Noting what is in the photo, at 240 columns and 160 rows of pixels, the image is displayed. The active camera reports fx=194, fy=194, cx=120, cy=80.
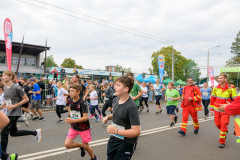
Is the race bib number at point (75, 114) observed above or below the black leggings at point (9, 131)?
above

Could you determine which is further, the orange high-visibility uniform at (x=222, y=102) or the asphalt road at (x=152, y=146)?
the orange high-visibility uniform at (x=222, y=102)

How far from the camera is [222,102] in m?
5.55

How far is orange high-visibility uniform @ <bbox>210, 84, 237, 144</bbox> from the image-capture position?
17.2 ft

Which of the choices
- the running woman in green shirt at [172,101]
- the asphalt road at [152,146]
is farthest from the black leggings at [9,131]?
the running woman in green shirt at [172,101]

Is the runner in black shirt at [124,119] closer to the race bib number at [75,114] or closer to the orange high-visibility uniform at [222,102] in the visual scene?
the race bib number at [75,114]

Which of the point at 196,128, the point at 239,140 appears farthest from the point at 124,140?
the point at 196,128

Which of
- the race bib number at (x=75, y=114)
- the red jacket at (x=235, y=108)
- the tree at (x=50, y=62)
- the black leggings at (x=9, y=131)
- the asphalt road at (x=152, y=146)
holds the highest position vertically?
the tree at (x=50, y=62)

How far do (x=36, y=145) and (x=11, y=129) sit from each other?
1085 mm

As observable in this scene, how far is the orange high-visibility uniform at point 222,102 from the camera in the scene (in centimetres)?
525

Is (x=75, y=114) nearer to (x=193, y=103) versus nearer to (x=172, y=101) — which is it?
(x=193, y=103)

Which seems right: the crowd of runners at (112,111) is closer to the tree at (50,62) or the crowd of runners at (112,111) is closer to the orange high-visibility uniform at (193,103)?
the orange high-visibility uniform at (193,103)

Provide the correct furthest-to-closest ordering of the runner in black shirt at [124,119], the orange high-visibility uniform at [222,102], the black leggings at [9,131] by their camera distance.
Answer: the orange high-visibility uniform at [222,102], the black leggings at [9,131], the runner in black shirt at [124,119]

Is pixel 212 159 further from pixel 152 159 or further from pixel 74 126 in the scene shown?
pixel 74 126

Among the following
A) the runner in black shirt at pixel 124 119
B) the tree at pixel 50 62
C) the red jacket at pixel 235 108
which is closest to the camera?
the runner in black shirt at pixel 124 119
